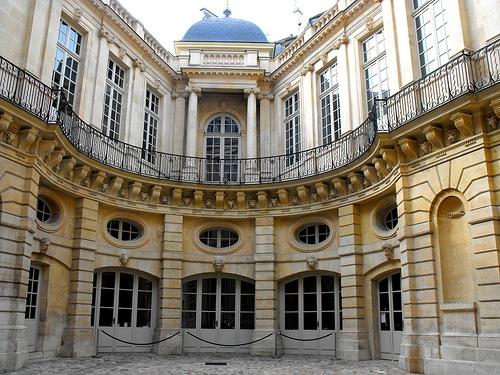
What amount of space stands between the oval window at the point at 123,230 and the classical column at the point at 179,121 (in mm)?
3469

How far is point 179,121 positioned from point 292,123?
4042 mm

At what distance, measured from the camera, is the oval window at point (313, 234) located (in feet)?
49.6

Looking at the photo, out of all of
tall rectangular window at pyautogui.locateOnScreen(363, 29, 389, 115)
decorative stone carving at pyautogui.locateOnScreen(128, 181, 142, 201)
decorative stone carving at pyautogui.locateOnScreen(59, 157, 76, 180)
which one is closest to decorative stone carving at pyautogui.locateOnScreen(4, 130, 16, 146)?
decorative stone carving at pyautogui.locateOnScreen(59, 157, 76, 180)

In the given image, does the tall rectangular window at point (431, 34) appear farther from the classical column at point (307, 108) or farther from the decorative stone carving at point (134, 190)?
the decorative stone carving at point (134, 190)

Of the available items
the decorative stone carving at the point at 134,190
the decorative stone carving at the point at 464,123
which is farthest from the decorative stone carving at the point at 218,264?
the decorative stone carving at the point at 464,123

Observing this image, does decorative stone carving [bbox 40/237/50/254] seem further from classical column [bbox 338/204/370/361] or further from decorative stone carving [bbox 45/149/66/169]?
classical column [bbox 338/204/370/361]

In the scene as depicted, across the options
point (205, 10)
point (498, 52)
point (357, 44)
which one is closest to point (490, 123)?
point (498, 52)

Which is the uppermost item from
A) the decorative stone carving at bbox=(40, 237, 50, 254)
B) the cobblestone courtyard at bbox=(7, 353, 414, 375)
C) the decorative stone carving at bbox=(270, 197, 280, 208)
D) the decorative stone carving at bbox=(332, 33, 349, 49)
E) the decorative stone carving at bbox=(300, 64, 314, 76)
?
the decorative stone carving at bbox=(332, 33, 349, 49)

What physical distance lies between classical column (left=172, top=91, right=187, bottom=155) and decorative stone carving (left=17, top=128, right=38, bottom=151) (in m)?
7.22

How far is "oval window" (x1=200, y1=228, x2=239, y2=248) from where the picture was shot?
1616 centimetres

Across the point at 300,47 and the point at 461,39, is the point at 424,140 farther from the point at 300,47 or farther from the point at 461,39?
the point at 300,47

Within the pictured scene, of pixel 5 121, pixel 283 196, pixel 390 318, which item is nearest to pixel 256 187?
pixel 283 196

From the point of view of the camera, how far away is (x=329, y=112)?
52.9 ft

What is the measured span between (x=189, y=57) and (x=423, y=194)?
10.9m
